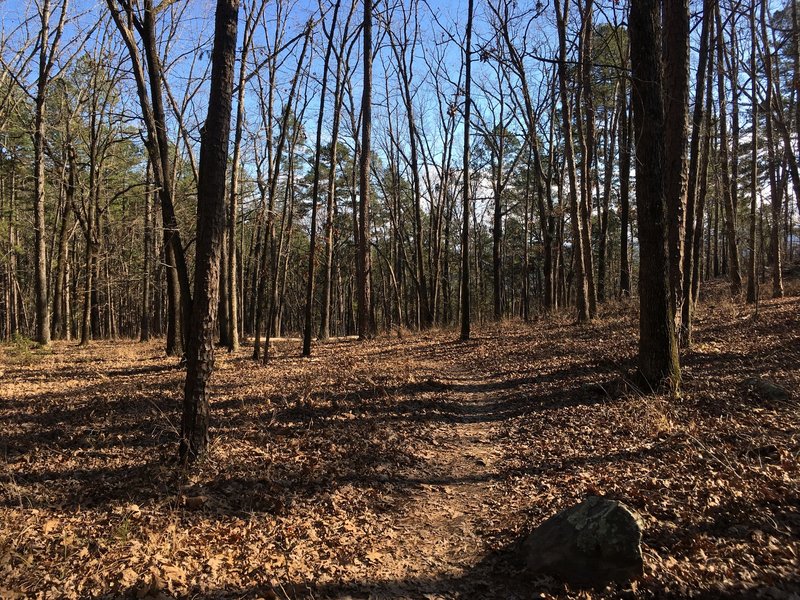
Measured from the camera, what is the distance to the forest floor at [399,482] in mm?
3512

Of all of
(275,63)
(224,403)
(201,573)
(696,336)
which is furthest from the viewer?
(275,63)

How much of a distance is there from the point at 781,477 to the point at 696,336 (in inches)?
305

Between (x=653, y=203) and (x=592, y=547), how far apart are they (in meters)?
5.33

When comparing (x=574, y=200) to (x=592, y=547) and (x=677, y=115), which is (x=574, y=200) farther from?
(x=592, y=547)

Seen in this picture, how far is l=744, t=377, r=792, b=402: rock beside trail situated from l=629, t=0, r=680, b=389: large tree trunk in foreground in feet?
3.02

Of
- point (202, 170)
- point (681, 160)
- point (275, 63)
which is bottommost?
point (202, 170)

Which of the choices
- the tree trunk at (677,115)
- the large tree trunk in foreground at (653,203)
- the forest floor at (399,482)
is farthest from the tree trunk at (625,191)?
the large tree trunk in foreground at (653,203)

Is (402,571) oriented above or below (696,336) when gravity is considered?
below

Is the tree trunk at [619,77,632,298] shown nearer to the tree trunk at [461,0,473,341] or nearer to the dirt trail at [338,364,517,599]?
the tree trunk at [461,0,473,341]

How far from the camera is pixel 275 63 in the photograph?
16.3m

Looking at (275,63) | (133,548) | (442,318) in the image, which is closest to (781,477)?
(133,548)

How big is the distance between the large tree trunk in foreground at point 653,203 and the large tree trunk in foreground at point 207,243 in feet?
18.4

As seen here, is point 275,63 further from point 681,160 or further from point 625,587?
point 625,587

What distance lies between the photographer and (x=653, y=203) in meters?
7.02
